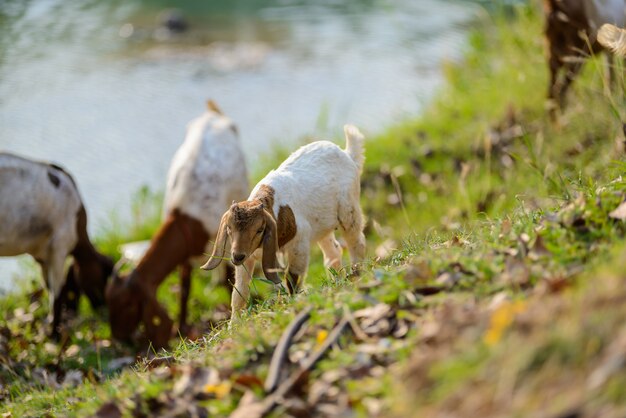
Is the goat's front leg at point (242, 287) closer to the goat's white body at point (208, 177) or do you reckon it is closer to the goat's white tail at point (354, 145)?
the goat's white tail at point (354, 145)

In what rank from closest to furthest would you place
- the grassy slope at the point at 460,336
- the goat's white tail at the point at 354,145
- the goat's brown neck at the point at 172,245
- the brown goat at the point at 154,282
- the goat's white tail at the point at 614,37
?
1. the grassy slope at the point at 460,336
2. the goat's white tail at the point at 614,37
3. the goat's white tail at the point at 354,145
4. the brown goat at the point at 154,282
5. the goat's brown neck at the point at 172,245

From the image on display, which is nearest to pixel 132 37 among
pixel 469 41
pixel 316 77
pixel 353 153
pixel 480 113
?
pixel 316 77

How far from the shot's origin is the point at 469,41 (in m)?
13.1

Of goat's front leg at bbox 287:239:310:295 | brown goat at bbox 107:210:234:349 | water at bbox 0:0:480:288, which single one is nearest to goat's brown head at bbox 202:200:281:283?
Result: goat's front leg at bbox 287:239:310:295

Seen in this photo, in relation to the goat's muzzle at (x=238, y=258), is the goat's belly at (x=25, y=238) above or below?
below

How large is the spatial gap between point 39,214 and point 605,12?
483 centimetres

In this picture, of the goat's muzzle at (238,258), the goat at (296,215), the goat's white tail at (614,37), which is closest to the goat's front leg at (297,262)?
the goat at (296,215)

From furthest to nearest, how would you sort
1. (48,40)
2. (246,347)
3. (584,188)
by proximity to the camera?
(48,40)
(584,188)
(246,347)

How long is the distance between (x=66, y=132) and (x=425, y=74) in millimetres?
5036

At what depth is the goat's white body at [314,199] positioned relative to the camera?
16.0 feet

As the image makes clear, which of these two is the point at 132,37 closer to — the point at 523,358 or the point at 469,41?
the point at 469,41

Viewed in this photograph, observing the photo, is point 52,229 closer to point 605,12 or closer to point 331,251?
point 331,251

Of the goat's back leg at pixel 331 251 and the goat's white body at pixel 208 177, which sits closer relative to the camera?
the goat's back leg at pixel 331 251

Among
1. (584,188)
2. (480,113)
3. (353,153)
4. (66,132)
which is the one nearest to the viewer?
(584,188)
